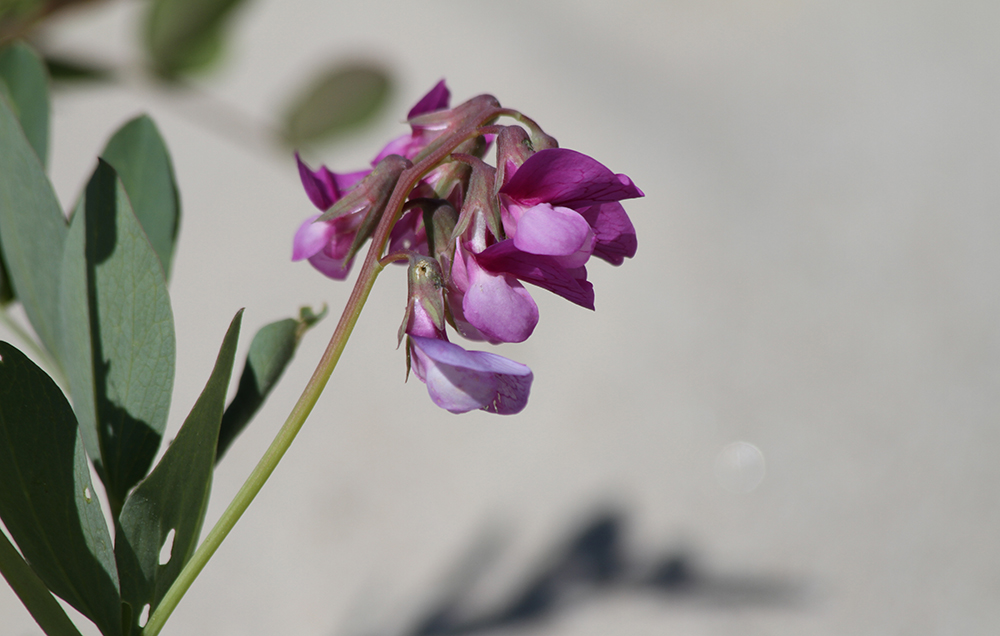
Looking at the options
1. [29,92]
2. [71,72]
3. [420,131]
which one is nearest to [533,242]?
[420,131]

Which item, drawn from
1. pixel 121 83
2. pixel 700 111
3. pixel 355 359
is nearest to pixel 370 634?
pixel 355 359

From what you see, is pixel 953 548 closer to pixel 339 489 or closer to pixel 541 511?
pixel 541 511

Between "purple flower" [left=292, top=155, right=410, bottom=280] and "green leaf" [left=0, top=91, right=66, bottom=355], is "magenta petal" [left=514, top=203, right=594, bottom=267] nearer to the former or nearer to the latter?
"purple flower" [left=292, top=155, right=410, bottom=280]

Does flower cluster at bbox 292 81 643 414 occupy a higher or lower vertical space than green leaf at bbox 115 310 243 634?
higher

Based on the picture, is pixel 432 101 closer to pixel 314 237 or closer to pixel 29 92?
pixel 314 237

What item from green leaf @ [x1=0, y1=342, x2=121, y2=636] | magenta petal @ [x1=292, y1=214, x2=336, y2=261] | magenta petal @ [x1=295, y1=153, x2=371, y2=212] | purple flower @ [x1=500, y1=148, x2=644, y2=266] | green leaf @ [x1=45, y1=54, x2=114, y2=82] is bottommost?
green leaf @ [x1=0, y1=342, x2=121, y2=636]

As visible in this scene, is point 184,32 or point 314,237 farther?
point 184,32

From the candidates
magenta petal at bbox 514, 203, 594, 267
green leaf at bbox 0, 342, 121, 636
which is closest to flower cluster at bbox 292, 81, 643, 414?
magenta petal at bbox 514, 203, 594, 267
